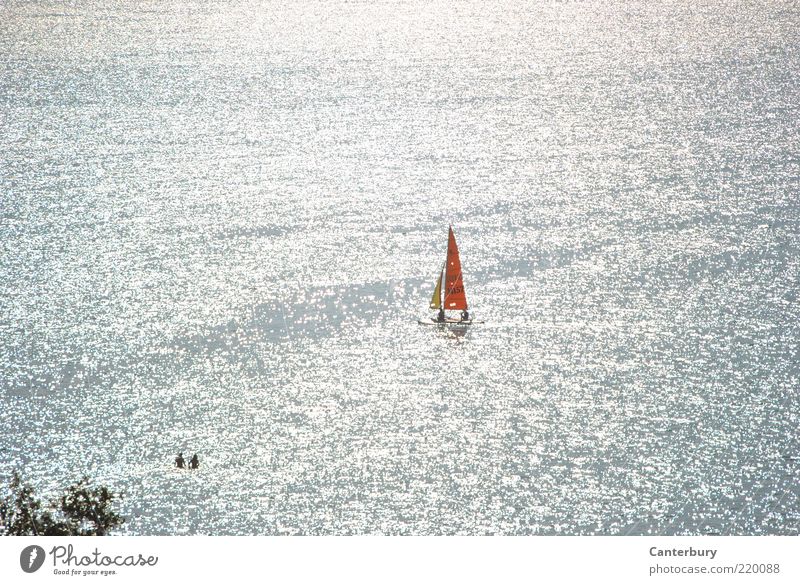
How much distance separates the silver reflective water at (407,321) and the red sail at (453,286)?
267 cm

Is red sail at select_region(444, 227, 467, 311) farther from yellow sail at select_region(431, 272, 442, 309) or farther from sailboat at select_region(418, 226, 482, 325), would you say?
yellow sail at select_region(431, 272, 442, 309)

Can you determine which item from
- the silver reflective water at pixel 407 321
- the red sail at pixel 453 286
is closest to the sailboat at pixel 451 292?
the red sail at pixel 453 286

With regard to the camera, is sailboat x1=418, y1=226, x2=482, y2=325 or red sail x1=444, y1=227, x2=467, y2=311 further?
red sail x1=444, y1=227, x2=467, y2=311

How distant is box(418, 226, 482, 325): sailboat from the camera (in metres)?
105

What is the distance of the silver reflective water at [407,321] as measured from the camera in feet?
265

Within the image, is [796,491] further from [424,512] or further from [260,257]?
[260,257]

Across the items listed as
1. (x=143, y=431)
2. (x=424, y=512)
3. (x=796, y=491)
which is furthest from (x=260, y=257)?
(x=796, y=491)

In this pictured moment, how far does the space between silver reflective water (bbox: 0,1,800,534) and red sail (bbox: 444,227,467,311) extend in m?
2.67

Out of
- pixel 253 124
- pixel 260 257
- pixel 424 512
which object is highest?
pixel 253 124

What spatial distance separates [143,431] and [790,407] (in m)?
44.0

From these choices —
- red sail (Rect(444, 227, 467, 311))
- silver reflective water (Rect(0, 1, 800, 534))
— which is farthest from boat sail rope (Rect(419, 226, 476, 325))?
silver reflective water (Rect(0, 1, 800, 534))

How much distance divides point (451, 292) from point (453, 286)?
51cm

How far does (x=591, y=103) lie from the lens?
18062cm

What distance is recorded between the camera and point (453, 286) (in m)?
105
